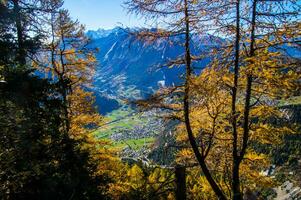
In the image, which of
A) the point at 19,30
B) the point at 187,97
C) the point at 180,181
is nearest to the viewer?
the point at 180,181

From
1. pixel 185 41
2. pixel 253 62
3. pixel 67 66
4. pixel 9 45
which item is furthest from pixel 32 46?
pixel 253 62

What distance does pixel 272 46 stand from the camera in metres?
12.0

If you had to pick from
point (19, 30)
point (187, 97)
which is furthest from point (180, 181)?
point (19, 30)

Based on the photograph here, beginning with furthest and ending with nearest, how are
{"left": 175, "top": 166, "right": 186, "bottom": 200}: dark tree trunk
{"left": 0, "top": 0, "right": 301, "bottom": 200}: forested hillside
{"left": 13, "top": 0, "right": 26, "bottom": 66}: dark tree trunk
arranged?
{"left": 13, "top": 0, "right": 26, "bottom": 66}: dark tree trunk, {"left": 0, "top": 0, "right": 301, "bottom": 200}: forested hillside, {"left": 175, "top": 166, "right": 186, "bottom": 200}: dark tree trunk

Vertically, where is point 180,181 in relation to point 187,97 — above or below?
below

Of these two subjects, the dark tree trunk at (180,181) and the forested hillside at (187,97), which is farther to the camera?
the forested hillside at (187,97)

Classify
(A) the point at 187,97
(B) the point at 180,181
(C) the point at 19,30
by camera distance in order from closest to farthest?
(B) the point at 180,181 → (A) the point at 187,97 → (C) the point at 19,30

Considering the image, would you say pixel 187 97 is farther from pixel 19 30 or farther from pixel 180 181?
pixel 19 30

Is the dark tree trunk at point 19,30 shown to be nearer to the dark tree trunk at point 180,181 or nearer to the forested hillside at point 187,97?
the forested hillside at point 187,97

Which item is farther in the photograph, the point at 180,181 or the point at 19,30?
the point at 19,30

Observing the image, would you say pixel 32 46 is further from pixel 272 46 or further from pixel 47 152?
pixel 272 46

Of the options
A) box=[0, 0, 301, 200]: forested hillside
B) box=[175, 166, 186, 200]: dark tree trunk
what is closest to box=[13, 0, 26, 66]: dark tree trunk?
box=[0, 0, 301, 200]: forested hillside

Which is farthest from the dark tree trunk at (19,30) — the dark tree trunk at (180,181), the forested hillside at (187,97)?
the dark tree trunk at (180,181)

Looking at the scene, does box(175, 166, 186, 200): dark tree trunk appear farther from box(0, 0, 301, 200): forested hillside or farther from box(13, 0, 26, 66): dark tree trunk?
box(13, 0, 26, 66): dark tree trunk
